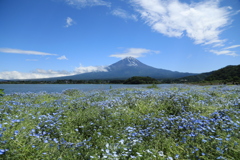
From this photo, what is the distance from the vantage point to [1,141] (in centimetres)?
334

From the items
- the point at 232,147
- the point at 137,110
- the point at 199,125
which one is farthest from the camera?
the point at 137,110

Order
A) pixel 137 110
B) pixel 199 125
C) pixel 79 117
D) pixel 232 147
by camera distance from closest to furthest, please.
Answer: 1. pixel 232 147
2. pixel 199 125
3. pixel 79 117
4. pixel 137 110

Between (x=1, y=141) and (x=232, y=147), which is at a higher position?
(x=1, y=141)

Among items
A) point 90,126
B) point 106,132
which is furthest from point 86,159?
point 90,126

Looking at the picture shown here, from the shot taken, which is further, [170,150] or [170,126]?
[170,126]

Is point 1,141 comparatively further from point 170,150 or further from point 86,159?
point 170,150

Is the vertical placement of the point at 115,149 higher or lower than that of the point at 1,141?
lower

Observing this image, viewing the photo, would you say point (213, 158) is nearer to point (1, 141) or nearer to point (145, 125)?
point (145, 125)

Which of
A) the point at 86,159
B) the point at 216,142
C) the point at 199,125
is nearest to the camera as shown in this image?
the point at 86,159

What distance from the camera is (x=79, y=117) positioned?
6.25 m

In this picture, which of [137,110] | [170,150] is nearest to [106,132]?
[170,150]

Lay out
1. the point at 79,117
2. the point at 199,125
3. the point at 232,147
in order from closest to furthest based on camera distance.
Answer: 1. the point at 232,147
2. the point at 199,125
3. the point at 79,117

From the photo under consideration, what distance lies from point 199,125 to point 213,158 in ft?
4.28

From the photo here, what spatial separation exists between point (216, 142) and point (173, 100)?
482cm
